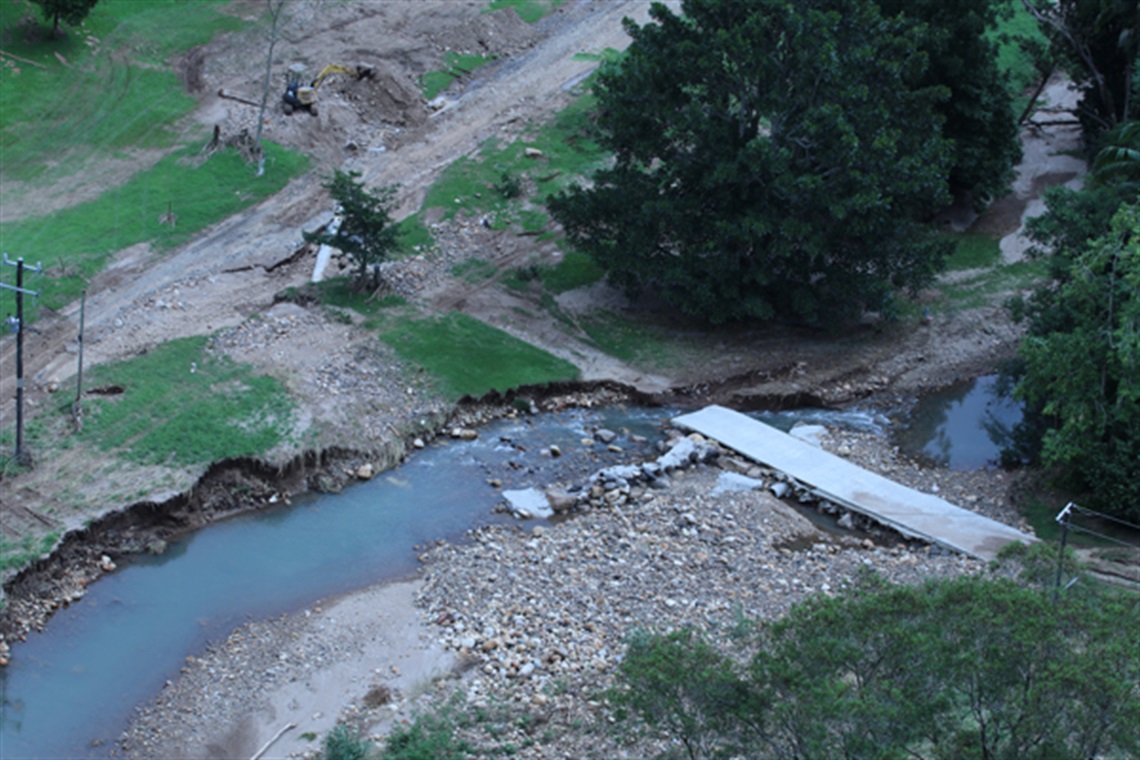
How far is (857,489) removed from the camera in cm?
3030

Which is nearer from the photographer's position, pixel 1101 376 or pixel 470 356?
pixel 1101 376

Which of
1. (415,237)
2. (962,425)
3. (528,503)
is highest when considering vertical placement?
(415,237)

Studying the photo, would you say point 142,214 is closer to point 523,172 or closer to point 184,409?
point 184,409

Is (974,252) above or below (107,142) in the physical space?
below

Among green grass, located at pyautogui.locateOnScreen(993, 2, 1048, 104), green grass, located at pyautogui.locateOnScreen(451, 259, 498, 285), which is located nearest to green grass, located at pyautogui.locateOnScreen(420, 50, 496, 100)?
green grass, located at pyautogui.locateOnScreen(451, 259, 498, 285)

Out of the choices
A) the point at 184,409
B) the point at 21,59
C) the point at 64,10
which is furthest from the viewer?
the point at 64,10

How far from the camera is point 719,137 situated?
35531 millimetres

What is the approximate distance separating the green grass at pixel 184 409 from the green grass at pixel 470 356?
454 centimetres

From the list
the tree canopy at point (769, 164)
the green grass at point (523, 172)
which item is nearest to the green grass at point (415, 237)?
the green grass at point (523, 172)

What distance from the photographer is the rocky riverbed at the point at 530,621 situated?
22.0 meters

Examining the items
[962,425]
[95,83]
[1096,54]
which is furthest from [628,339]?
[95,83]

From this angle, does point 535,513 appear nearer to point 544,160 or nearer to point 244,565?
point 244,565

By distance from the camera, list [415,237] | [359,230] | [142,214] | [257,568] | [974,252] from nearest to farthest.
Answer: [257,568]
[359,230]
[142,214]
[415,237]
[974,252]

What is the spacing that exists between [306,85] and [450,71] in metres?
6.85
